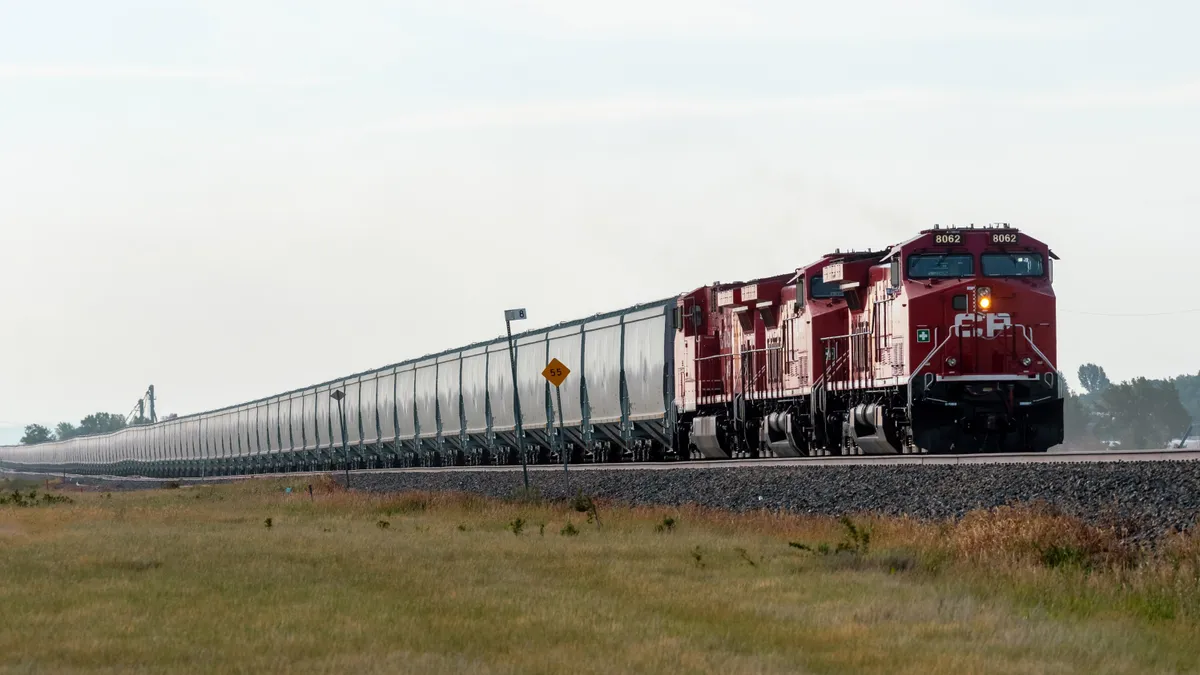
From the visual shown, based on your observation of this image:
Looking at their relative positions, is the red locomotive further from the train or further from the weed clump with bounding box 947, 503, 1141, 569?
the weed clump with bounding box 947, 503, 1141, 569

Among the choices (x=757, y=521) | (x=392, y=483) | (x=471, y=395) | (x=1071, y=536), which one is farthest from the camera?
(x=471, y=395)

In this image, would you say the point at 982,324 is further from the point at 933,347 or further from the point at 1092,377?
the point at 1092,377

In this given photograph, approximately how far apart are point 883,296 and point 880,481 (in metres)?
6.38

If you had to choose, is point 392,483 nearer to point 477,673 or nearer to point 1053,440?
point 1053,440

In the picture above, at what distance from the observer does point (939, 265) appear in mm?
24609

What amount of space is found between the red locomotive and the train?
0.03 m

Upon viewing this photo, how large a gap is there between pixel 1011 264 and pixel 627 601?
51.6 feet

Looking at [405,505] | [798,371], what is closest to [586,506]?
[405,505]

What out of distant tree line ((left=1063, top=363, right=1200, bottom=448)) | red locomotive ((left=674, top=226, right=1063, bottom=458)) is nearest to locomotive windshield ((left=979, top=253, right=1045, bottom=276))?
red locomotive ((left=674, top=226, right=1063, bottom=458))

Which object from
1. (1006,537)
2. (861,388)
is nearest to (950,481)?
(1006,537)

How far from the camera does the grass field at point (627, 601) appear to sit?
8.23 meters

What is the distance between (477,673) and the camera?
25.5ft

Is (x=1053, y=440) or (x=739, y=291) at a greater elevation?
(x=739, y=291)

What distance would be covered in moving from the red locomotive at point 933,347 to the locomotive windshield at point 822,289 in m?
0.03
